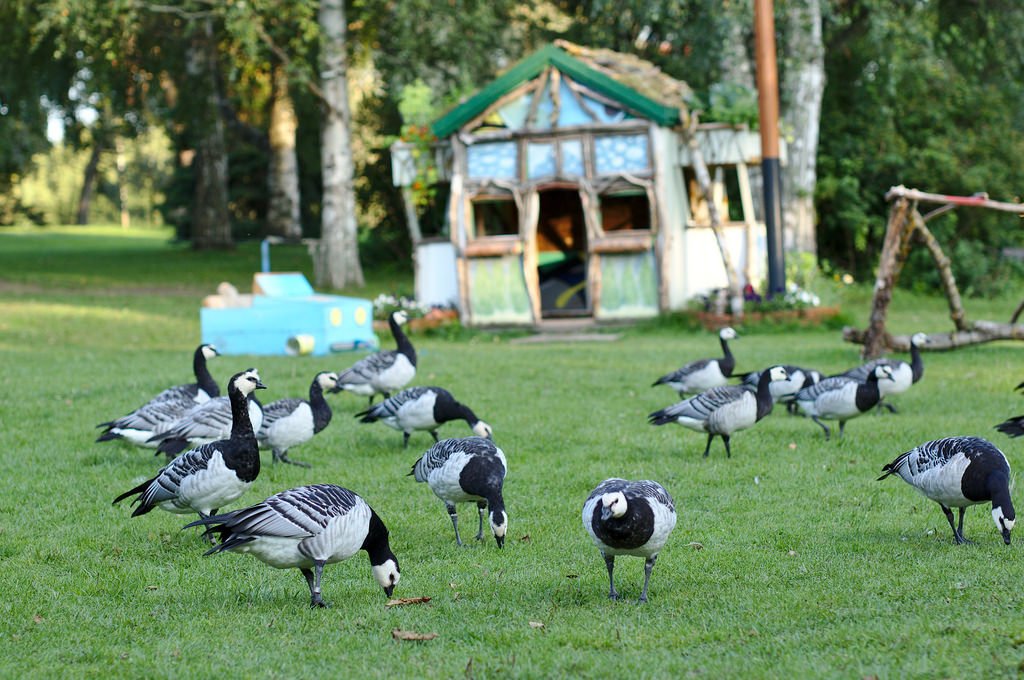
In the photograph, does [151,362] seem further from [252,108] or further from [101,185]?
[101,185]

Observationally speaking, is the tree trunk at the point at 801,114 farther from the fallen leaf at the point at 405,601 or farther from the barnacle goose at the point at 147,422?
the fallen leaf at the point at 405,601

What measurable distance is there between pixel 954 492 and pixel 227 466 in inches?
208

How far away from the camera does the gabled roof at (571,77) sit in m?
25.2

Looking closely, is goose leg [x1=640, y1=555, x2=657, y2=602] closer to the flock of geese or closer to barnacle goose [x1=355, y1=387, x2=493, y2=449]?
the flock of geese

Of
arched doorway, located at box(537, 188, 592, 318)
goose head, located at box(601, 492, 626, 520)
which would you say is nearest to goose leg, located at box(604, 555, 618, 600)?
goose head, located at box(601, 492, 626, 520)

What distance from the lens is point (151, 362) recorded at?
20906mm

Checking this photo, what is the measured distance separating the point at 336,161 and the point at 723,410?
24.1 m

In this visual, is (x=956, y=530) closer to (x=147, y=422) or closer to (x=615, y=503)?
(x=615, y=503)

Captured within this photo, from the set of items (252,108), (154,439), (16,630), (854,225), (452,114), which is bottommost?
(16,630)

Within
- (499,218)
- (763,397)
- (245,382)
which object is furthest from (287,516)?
(499,218)

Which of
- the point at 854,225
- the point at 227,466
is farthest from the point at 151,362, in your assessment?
the point at 854,225

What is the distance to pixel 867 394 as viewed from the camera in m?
12.6

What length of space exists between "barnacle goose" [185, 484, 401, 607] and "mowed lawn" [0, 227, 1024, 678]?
0.30 m

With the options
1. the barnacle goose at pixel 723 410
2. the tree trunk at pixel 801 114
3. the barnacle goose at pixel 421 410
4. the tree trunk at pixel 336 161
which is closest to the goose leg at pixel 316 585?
the barnacle goose at pixel 421 410
